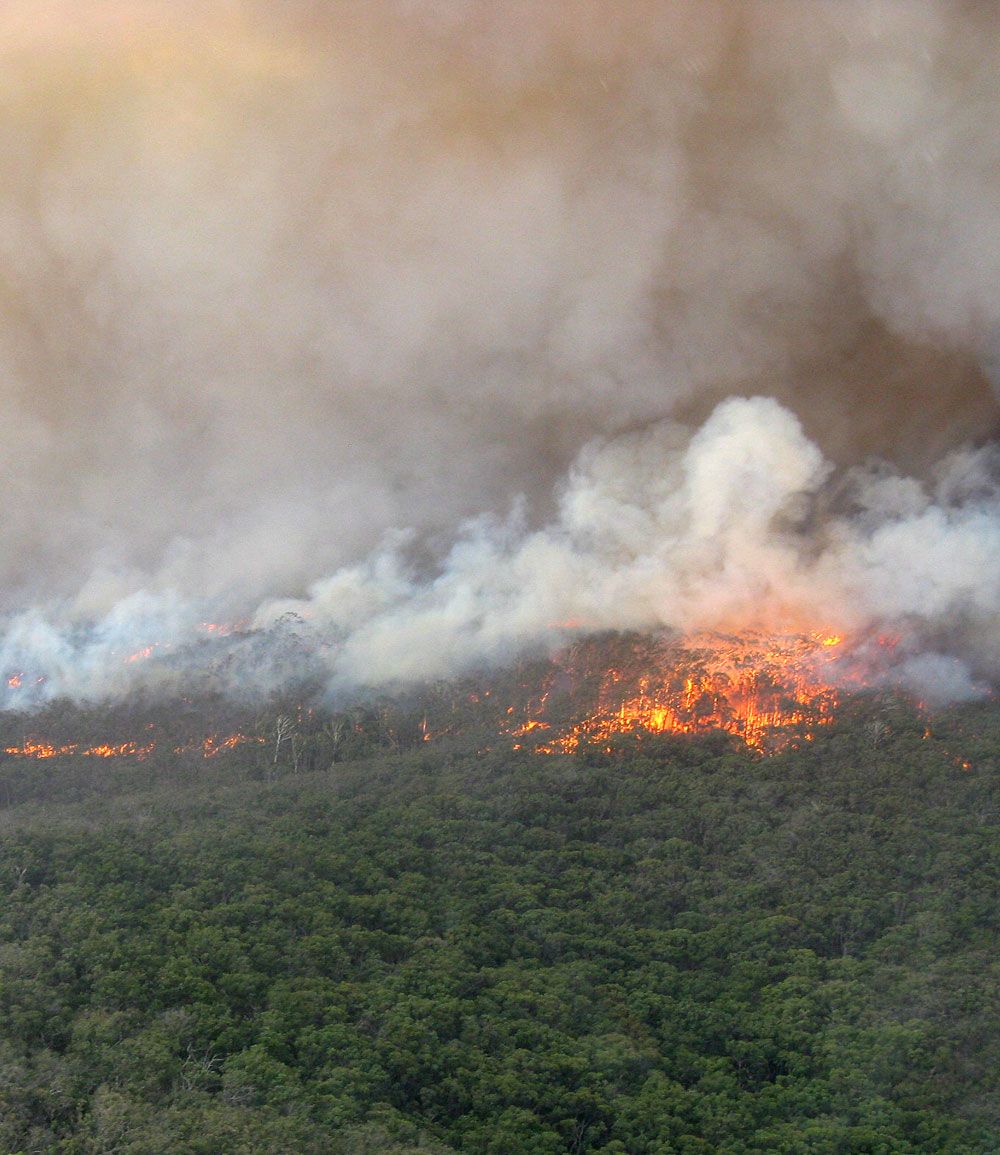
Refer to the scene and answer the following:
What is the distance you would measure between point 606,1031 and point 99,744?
3624 cm

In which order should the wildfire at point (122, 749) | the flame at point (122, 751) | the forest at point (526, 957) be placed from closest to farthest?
the forest at point (526, 957)
the wildfire at point (122, 749)
the flame at point (122, 751)

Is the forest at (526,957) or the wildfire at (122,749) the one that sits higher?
the wildfire at (122,749)

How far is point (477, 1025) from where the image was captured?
25.1 metres

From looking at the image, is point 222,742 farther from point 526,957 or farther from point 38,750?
point 526,957

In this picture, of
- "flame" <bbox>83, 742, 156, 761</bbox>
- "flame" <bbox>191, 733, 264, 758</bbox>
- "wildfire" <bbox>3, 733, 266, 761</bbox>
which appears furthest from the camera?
"flame" <bbox>83, 742, 156, 761</bbox>

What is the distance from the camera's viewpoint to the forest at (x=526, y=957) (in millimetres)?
22453

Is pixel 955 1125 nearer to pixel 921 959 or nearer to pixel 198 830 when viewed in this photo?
pixel 921 959

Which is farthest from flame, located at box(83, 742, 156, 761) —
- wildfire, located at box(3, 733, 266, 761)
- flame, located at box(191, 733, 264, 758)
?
flame, located at box(191, 733, 264, 758)

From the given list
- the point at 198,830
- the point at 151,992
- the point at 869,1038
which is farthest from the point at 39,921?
the point at 869,1038

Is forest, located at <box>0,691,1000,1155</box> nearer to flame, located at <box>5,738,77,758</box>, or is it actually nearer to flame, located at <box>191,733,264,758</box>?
flame, located at <box>191,733,264,758</box>

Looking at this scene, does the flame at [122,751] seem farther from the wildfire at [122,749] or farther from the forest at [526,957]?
the forest at [526,957]

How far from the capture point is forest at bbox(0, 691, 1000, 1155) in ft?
73.7

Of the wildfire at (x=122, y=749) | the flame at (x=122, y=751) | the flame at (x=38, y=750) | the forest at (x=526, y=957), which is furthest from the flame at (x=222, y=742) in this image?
the forest at (x=526, y=957)

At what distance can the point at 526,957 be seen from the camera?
28.9m
